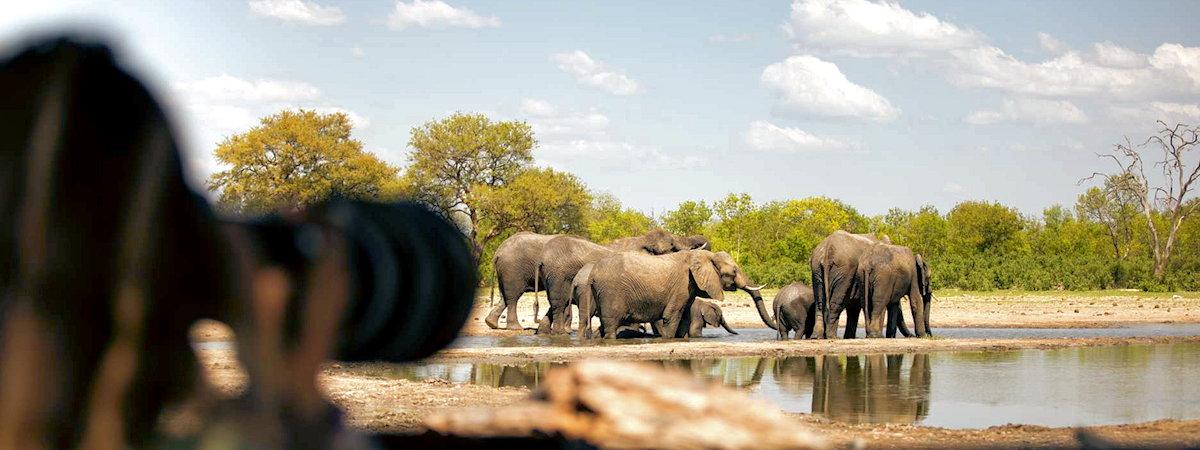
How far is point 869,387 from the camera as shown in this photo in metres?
17.1

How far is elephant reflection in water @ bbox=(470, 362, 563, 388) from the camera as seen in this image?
17719 mm

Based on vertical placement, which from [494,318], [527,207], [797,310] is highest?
[527,207]

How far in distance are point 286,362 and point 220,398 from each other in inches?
3.7

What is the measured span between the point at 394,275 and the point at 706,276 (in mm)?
28233

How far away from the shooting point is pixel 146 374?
1669mm

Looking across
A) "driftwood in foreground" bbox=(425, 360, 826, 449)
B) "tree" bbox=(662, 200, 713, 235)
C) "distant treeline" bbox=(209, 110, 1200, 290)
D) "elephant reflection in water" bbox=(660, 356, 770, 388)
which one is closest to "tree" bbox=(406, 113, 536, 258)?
"distant treeline" bbox=(209, 110, 1200, 290)

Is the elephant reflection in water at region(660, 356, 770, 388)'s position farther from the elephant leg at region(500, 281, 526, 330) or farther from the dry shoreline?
the elephant leg at region(500, 281, 526, 330)

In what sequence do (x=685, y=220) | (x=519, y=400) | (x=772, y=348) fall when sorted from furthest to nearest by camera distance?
(x=685, y=220)
(x=772, y=348)
(x=519, y=400)

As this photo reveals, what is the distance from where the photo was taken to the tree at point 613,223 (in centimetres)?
8290

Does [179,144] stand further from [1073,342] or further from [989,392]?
[1073,342]

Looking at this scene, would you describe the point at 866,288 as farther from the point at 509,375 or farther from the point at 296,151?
the point at 296,151

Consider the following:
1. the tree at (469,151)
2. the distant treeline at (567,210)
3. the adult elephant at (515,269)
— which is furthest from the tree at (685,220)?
the adult elephant at (515,269)

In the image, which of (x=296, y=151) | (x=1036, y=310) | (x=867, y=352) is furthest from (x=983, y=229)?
(x=867, y=352)

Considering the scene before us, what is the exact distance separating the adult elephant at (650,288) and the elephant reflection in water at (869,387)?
6.76 meters
